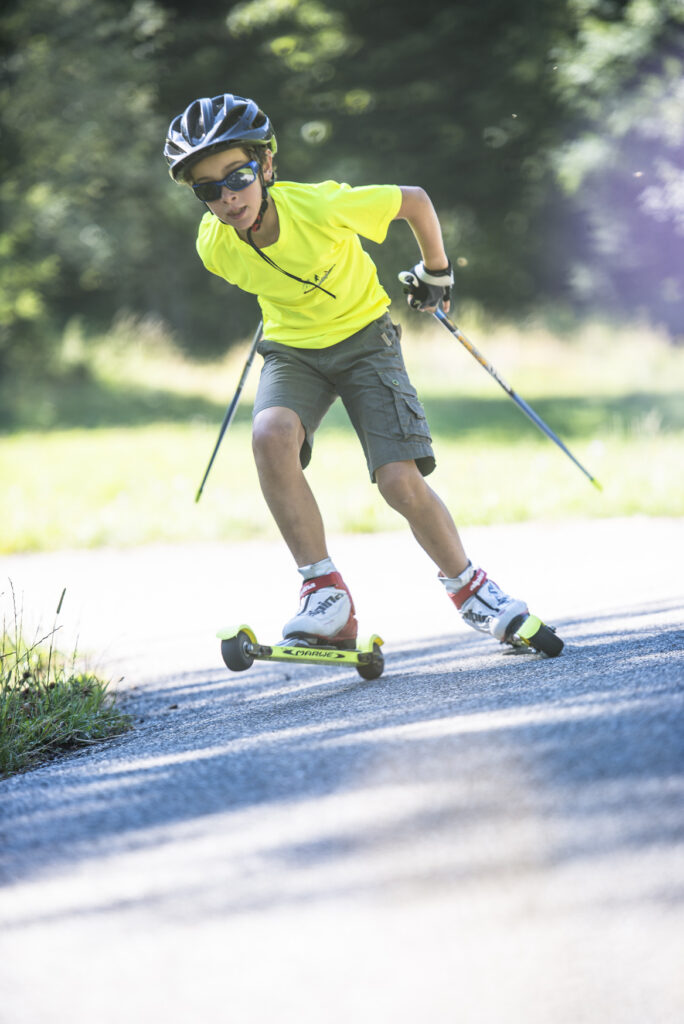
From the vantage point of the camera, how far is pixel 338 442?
42.6 ft

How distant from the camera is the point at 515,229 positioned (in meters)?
28.5

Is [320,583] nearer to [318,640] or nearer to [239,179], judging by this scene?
[318,640]

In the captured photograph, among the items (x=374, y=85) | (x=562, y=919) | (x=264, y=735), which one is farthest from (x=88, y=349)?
(x=562, y=919)

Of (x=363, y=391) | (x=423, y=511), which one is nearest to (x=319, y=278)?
(x=363, y=391)

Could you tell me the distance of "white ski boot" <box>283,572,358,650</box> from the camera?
4.00 m

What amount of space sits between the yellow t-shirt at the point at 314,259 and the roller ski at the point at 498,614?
40.0 inches

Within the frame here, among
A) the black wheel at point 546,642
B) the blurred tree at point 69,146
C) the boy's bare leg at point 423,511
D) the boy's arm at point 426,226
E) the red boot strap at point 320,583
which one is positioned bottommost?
the black wheel at point 546,642

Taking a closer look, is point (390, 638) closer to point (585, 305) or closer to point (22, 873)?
point (22, 873)

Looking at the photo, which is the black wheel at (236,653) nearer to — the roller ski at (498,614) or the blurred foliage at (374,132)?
the roller ski at (498,614)

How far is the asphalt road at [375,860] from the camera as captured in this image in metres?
1.94

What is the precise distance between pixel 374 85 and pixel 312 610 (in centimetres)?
2487

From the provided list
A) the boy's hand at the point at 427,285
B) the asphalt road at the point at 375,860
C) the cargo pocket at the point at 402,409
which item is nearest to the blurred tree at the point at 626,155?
the boy's hand at the point at 427,285

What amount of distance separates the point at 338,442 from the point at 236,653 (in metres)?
9.30

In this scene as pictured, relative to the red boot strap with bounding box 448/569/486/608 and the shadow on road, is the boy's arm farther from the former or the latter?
the shadow on road
